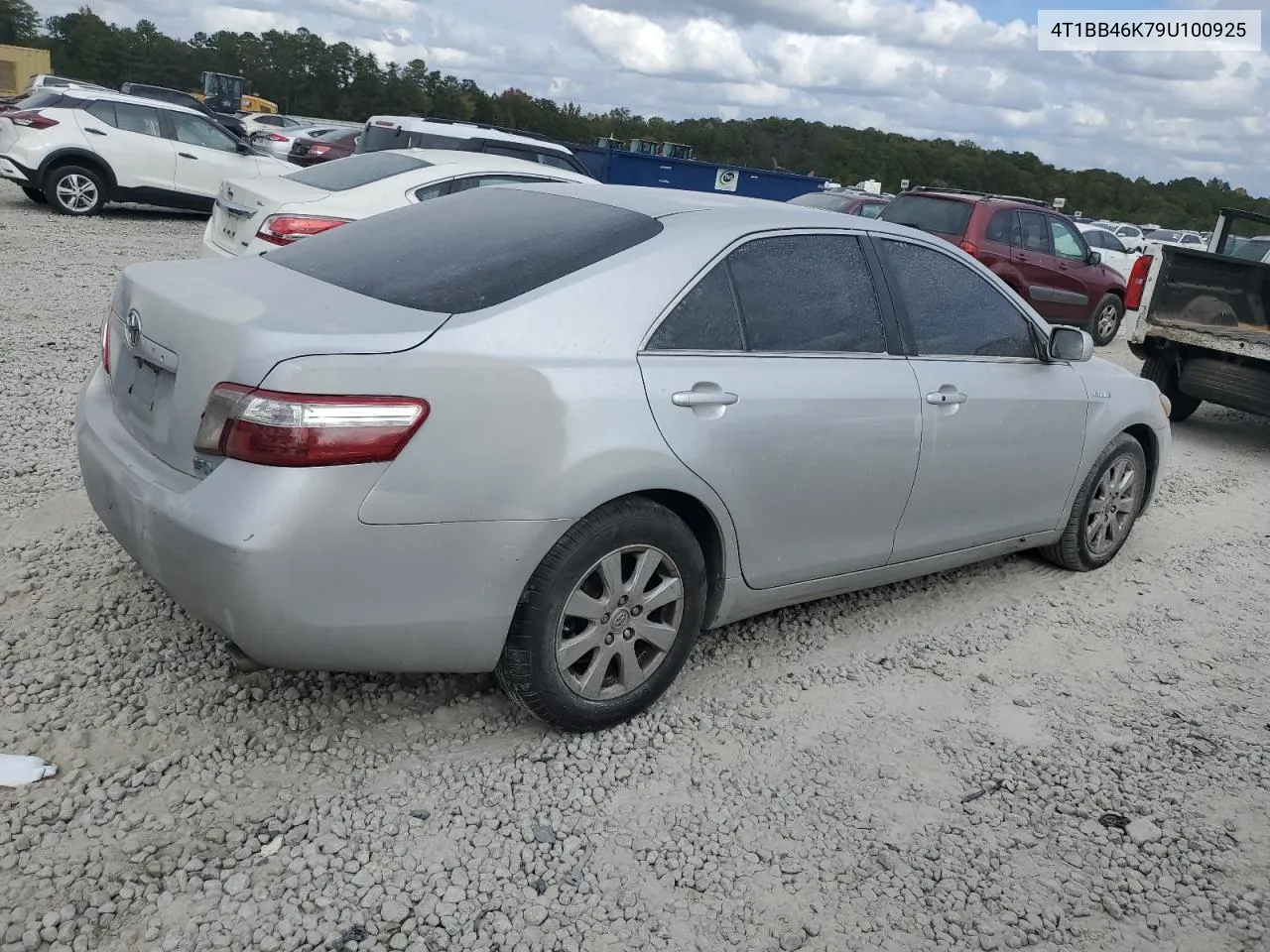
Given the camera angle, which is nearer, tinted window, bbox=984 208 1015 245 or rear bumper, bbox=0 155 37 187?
tinted window, bbox=984 208 1015 245

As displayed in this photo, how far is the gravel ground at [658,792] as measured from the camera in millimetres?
2643

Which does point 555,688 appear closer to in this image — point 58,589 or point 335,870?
point 335,870

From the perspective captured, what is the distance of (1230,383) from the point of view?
866 cm

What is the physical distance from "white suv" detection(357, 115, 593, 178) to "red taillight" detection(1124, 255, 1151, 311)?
19.5 feet

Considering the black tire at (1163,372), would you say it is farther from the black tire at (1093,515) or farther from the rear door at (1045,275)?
the black tire at (1093,515)

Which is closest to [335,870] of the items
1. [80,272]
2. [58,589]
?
[58,589]

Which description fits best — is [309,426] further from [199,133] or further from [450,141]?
[199,133]

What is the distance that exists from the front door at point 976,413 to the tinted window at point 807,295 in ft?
0.67

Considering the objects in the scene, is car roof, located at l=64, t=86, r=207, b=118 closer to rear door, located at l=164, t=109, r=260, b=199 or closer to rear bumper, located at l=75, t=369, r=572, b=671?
rear door, located at l=164, t=109, r=260, b=199

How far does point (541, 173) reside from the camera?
963cm

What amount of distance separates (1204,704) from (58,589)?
164 inches

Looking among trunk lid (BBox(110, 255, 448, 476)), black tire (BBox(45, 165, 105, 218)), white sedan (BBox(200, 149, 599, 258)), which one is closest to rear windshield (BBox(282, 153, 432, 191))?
white sedan (BBox(200, 149, 599, 258))

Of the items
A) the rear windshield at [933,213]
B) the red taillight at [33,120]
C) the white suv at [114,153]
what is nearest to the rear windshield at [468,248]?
the rear windshield at [933,213]

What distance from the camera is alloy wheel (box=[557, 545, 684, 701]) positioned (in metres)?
3.20
